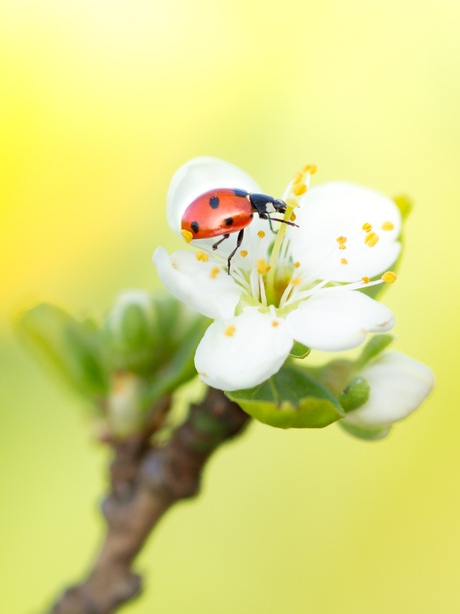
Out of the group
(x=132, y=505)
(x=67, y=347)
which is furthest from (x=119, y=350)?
(x=132, y=505)

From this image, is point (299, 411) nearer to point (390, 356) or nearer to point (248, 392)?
point (248, 392)

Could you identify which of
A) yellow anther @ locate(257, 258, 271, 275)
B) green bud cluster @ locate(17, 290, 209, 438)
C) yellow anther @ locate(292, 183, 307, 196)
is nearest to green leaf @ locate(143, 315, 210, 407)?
green bud cluster @ locate(17, 290, 209, 438)

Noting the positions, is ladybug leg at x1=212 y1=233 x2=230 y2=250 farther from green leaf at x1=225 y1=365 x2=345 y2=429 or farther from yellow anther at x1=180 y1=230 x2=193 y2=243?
green leaf at x1=225 y1=365 x2=345 y2=429

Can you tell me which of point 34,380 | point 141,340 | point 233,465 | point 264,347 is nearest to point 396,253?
point 264,347

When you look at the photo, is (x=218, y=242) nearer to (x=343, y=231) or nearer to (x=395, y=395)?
(x=343, y=231)

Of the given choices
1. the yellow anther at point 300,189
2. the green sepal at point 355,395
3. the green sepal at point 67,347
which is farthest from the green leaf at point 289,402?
the green sepal at point 67,347
